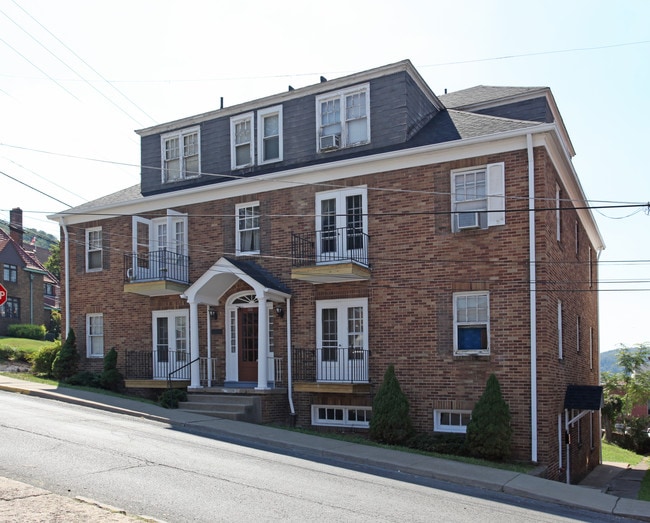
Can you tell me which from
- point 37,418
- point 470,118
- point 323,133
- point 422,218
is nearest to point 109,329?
point 37,418

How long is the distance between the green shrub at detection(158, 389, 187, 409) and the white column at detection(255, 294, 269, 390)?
2257 mm

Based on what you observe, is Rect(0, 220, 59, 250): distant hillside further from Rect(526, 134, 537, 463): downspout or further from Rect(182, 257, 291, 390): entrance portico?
Rect(526, 134, 537, 463): downspout

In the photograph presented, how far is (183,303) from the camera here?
68.2 feet

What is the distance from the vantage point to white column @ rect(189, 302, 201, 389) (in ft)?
63.1

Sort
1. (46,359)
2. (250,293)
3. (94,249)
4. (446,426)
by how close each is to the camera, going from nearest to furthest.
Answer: (446,426) → (250,293) → (94,249) → (46,359)

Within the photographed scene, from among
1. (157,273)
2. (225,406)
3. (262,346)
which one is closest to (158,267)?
(157,273)

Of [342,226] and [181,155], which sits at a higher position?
[181,155]

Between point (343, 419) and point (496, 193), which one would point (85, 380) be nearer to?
point (343, 419)

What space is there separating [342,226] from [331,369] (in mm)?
3731

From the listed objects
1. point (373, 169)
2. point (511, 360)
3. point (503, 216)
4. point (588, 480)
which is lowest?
point (588, 480)

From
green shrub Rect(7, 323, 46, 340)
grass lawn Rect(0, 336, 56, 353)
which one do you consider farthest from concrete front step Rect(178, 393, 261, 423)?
green shrub Rect(7, 323, 46, 340)

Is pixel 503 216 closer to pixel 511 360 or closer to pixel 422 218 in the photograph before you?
pixel 422 218

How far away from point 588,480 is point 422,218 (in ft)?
30.7

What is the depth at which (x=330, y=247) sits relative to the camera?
18328 millimetres
